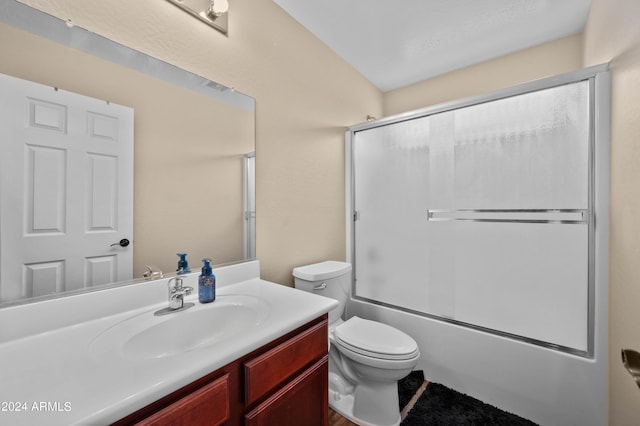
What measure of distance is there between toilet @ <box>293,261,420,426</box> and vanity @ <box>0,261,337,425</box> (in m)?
0.43

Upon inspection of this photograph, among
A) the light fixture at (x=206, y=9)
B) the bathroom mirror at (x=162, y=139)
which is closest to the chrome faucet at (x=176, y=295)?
the bathroom mirror at (x=162, y=139)

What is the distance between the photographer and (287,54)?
1.72 metres

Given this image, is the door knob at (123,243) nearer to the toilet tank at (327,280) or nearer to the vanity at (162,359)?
the vanity at (162,359)

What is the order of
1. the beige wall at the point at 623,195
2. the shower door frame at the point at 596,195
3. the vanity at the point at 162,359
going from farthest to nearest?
the shower door frame at the point at 596,195
the beige wall at the point at 623,195
the vanity at the point at 162,359

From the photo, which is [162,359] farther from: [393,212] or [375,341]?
[393,212]

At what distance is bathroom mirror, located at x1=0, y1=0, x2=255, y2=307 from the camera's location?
Answer: 2.74 ft

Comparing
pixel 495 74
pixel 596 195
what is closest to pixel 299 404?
pixel 596 195

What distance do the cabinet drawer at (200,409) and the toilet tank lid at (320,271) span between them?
93 centimetres

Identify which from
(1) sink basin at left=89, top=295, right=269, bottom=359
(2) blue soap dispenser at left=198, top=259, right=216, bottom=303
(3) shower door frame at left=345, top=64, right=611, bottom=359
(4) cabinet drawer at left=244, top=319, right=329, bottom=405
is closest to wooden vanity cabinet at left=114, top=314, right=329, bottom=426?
(4) cabinet drawer at left=244, top=319, right=329, bottom=405

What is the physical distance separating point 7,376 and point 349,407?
59.8 inches

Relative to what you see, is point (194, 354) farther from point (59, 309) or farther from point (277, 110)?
point (277, 110)

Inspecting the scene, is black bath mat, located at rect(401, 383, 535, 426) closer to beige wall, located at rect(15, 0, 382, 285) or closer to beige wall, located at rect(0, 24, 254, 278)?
beige wall, located at rect(15, 0, 382, 285)

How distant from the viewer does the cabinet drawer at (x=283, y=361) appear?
0.76 meters

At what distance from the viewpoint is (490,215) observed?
1.63 meters
